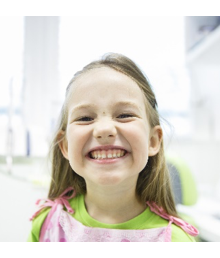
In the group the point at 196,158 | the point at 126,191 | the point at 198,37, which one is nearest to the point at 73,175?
the point at 126,191

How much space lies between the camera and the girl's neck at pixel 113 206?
19.8 inches

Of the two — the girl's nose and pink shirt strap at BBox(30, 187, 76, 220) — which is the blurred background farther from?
the girl's nose

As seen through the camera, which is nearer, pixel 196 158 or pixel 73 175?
pixel 73 175

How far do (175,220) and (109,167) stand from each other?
19 centimetres

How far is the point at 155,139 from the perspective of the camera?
20.0 inches

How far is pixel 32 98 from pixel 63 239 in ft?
1.25

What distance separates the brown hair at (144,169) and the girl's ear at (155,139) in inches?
0.4

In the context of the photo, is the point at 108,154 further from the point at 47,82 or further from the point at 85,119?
the point at 47,82

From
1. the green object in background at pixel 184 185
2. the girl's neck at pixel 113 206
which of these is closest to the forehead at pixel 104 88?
the girl's neck at pixel 113 206

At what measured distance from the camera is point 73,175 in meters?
0.55

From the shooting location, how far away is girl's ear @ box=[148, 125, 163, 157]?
19.7 inches

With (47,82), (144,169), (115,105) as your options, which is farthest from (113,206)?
(47,82)
